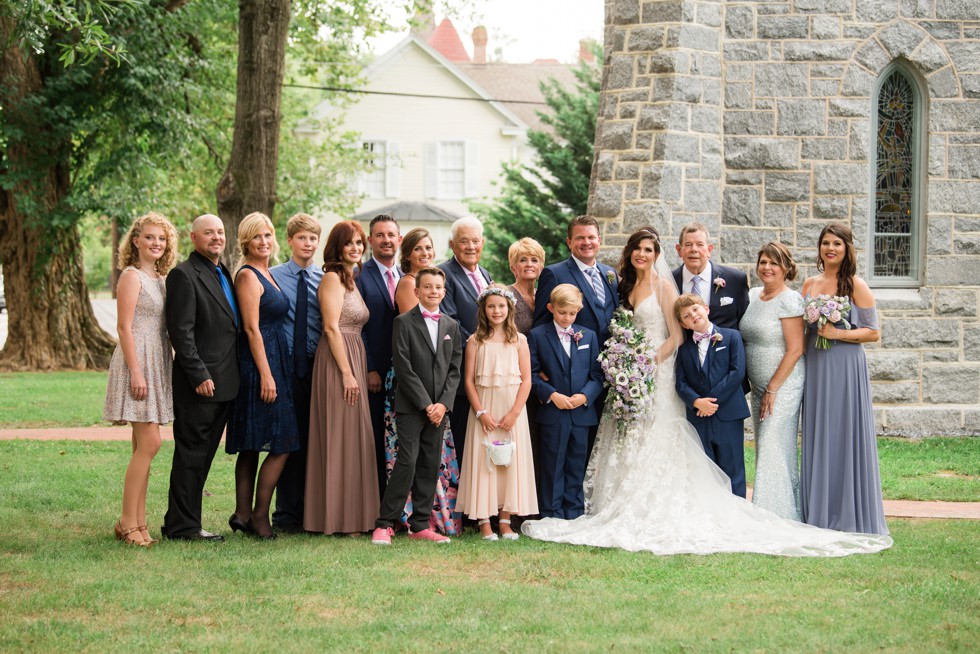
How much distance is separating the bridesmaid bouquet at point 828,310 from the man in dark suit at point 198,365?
12.1ft

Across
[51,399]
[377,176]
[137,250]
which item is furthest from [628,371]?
[377,176]

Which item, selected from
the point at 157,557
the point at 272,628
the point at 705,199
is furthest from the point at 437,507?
the point at 705,199

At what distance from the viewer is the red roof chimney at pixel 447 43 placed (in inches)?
1663

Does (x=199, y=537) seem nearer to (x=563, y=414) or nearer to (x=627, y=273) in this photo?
(x=563, y=414)

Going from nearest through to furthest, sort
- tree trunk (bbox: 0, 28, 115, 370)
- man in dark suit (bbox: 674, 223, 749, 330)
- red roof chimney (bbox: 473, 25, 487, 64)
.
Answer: man in dark suit (bbox: 674, 223, 749, 330), tree trunk (bbox: 0, 28, 115, 370), red roof chimney (bbox: 473, 25, 487, 64)

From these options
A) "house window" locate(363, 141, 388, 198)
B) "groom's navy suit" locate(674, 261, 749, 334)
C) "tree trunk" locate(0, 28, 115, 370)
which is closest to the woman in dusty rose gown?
"groom's navy suit" locate(674, 261, 749, 334)

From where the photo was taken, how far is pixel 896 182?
11656 mm

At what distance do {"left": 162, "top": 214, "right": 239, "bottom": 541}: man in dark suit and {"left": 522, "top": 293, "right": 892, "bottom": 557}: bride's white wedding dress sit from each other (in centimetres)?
209

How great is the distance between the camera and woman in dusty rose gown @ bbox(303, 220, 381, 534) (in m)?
6.86

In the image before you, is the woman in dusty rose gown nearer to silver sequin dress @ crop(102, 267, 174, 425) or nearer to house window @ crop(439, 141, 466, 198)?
silver sequin dress @ crop(102, 267, 174, 425)

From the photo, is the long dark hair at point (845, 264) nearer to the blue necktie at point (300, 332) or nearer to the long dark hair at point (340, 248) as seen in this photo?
the long dark hair at point (340, 248)

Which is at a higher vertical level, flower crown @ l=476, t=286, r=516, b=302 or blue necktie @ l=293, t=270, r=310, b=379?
flower crown @ l=476, t=286, r=516, b=302

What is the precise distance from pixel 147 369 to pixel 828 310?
4279 millimetres

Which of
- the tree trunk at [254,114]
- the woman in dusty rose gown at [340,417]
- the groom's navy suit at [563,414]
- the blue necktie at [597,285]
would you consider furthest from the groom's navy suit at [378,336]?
the tree trunk at [254,114]
